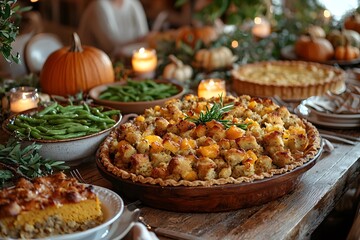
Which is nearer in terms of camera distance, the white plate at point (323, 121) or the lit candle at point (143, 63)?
the white plate at point (323, 121)

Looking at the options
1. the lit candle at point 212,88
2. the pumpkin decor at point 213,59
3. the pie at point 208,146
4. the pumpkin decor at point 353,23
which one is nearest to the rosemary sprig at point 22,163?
the pie at point 208,146

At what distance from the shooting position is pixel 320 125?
2.44 meters

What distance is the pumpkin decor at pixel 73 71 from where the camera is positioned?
105 inches

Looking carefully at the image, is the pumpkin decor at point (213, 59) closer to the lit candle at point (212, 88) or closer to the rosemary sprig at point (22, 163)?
the lit candle at point (212, 88)

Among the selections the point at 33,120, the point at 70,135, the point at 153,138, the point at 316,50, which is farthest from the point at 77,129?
the point at 316,50

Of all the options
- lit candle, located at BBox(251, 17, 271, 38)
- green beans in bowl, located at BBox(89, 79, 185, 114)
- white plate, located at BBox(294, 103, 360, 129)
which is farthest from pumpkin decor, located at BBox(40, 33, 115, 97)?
lit candle, located at BBox(251, 17, 271, 38)

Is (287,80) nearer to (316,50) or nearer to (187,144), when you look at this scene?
(316,50)

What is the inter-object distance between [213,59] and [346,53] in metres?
0.94

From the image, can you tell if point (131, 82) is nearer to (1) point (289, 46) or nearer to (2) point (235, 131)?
(2) point (235, 131)

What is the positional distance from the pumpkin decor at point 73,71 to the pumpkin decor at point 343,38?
176 cm

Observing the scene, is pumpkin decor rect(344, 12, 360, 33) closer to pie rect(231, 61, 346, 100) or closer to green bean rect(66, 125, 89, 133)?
pie rect(231, 61, 346, 100)

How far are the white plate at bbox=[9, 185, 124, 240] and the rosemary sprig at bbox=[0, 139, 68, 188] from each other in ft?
0.90

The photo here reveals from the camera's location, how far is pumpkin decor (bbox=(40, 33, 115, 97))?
2658 millimetres

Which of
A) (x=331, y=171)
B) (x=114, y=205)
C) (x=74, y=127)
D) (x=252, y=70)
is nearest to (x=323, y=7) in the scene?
(x=252, y=70)
